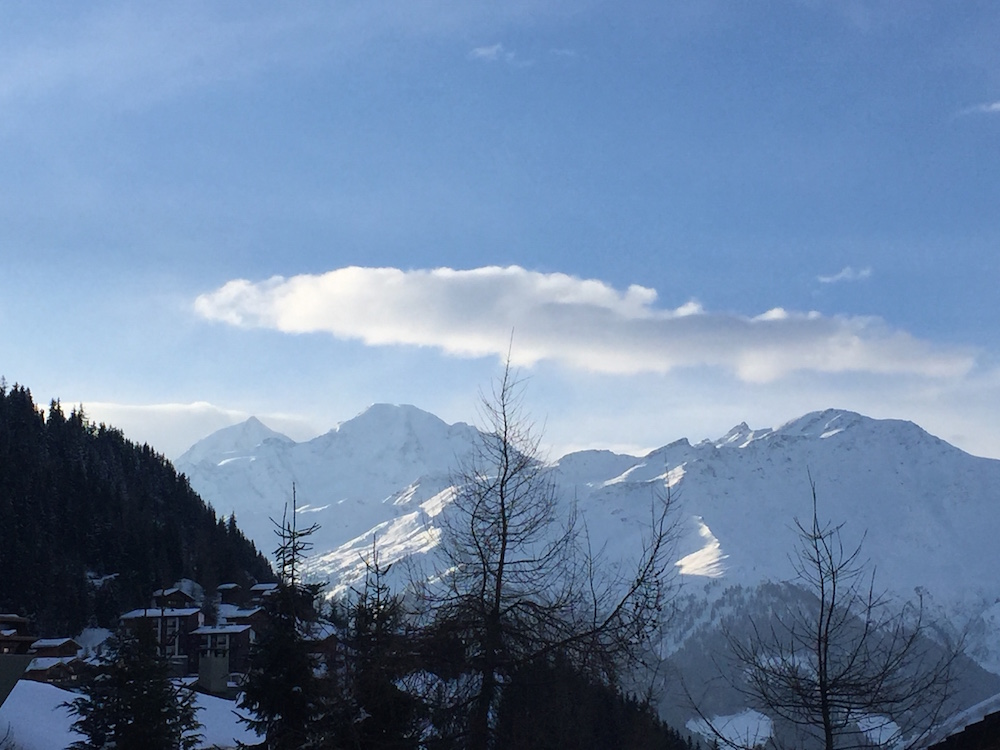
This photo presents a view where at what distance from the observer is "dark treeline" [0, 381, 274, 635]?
309ft

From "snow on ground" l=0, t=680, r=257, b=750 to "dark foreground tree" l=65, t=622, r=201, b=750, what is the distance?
8711 millimetres

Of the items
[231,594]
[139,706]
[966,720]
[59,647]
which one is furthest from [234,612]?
[966,720]

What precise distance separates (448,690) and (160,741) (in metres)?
14.3

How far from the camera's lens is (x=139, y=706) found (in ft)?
82.1

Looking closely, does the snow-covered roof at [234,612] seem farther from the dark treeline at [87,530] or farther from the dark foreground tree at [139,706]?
the dark foreground tree at [139,706]

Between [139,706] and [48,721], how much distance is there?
72.2 ft

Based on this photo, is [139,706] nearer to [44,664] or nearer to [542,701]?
[542,701]

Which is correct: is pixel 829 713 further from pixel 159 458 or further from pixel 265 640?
pixel 159 458

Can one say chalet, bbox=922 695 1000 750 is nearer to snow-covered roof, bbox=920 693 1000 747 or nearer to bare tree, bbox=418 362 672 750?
snow-covered roof, bbox=920 693 1000 747

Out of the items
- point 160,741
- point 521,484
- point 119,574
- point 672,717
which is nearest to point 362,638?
point 521,484

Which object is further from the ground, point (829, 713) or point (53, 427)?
point (53, 427)

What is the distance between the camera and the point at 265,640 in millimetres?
20844

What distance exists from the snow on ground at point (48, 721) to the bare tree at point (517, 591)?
26.0 m

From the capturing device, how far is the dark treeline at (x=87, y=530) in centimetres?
9425
